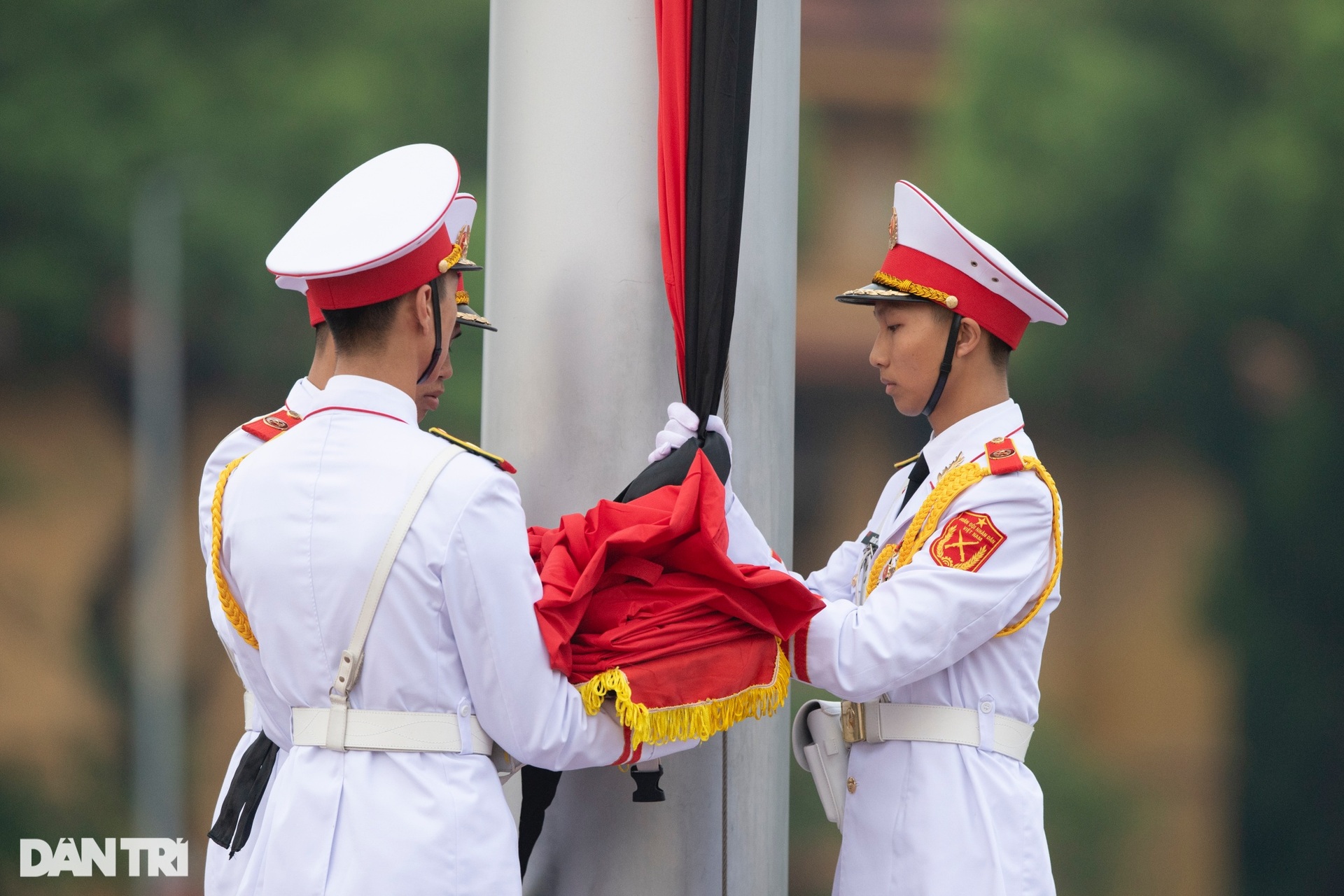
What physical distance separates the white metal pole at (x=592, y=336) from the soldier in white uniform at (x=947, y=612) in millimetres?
318

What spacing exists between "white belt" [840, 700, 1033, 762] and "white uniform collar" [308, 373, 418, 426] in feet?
3.56

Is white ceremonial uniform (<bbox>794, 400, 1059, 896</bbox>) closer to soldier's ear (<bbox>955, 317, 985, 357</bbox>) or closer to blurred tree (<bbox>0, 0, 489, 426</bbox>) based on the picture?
soldier's ear (<bbox>955, 317, 985, 357</bbox>)

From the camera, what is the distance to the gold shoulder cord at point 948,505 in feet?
8.38

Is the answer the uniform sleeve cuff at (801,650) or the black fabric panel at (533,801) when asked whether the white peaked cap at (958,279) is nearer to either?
the uniform sleeve cuff at (801,650)

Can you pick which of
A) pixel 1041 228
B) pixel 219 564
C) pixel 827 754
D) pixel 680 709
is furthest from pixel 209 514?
pixel 1041 228

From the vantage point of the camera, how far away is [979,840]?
2463 mm

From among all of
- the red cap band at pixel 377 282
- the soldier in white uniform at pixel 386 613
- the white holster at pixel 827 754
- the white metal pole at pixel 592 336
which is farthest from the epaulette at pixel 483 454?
the white holster at pixel 827 754

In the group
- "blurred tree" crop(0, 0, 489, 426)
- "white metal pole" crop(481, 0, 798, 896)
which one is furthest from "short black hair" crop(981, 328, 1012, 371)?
"blurred tree" crop(0, 0, 489, 426)

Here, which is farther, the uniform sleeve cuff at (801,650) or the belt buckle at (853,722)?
the belt buckle at (853,722)

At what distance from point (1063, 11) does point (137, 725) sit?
775 cm

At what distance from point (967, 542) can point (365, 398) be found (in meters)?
1.10

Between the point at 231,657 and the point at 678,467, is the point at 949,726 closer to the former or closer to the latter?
the point at 678,467

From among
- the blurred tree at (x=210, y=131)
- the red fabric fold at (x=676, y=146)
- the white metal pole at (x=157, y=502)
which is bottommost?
the white metal pole at (x=157, y=502)

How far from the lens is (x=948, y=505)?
2561mm
